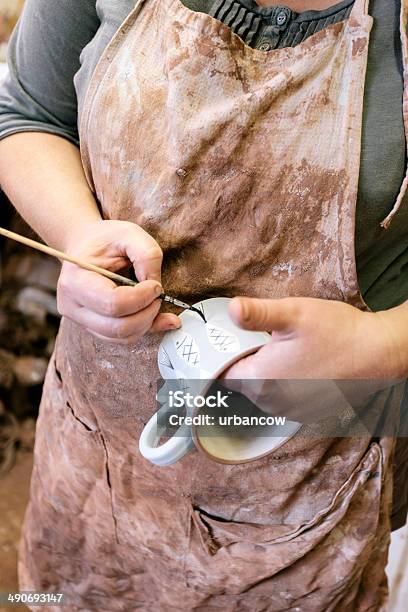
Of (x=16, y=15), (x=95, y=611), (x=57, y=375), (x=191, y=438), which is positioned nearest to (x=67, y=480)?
(x=57, y=375)

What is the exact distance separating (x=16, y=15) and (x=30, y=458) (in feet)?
4.07

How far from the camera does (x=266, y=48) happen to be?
0.69 meters

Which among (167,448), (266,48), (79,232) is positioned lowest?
(167,448)

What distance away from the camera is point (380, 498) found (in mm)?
855

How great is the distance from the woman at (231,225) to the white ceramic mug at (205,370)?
0.08 feet

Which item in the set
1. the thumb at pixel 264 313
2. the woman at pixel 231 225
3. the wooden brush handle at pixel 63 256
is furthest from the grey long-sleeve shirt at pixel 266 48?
the wooden brush handle at pixel 63 256

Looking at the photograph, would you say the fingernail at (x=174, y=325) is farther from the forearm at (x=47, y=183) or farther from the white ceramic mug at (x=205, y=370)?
the forearm at (x=47, y=183)

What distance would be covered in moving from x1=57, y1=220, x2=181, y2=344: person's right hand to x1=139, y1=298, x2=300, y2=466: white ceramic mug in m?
0.03

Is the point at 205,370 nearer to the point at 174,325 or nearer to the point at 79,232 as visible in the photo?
the point at 174,325

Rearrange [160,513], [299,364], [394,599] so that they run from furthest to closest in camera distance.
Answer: [394,599] < [160,513] < [299,364]

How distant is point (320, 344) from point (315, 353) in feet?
0.04

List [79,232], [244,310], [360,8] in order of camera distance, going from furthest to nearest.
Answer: [79,232]
[360,8]
[244,310]

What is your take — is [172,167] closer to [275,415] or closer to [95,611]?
[275,415]

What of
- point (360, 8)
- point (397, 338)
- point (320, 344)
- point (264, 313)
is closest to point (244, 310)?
point (264, 313)
